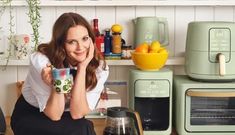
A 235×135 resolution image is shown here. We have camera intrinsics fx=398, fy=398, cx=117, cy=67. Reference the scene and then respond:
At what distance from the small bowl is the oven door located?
0.66 ft

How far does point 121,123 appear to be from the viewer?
5.87 ft

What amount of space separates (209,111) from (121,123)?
0.55m

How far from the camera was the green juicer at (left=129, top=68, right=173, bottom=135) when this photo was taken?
2004mm

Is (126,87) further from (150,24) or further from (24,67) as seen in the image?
(24,67)

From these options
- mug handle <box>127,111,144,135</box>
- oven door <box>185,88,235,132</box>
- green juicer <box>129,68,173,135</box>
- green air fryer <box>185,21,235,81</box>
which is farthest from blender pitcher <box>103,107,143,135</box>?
green air fryer <box>185,21,235,81</box>

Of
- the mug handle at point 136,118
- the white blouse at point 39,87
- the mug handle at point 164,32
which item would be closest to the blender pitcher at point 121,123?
the mug handle at point 136,118

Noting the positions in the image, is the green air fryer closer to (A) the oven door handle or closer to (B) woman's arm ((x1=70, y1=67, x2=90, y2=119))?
(A) the oven door handle

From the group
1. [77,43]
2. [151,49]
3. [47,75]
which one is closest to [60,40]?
[77,43]

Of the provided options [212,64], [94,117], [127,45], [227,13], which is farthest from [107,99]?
[227,13]

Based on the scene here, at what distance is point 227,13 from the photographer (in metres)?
2.35

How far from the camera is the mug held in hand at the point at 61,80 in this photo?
56.7 inches

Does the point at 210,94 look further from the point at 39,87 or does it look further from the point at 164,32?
the point at 39,87

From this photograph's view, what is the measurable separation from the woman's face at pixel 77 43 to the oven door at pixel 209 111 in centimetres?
65

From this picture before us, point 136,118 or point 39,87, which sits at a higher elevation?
point 39,87
